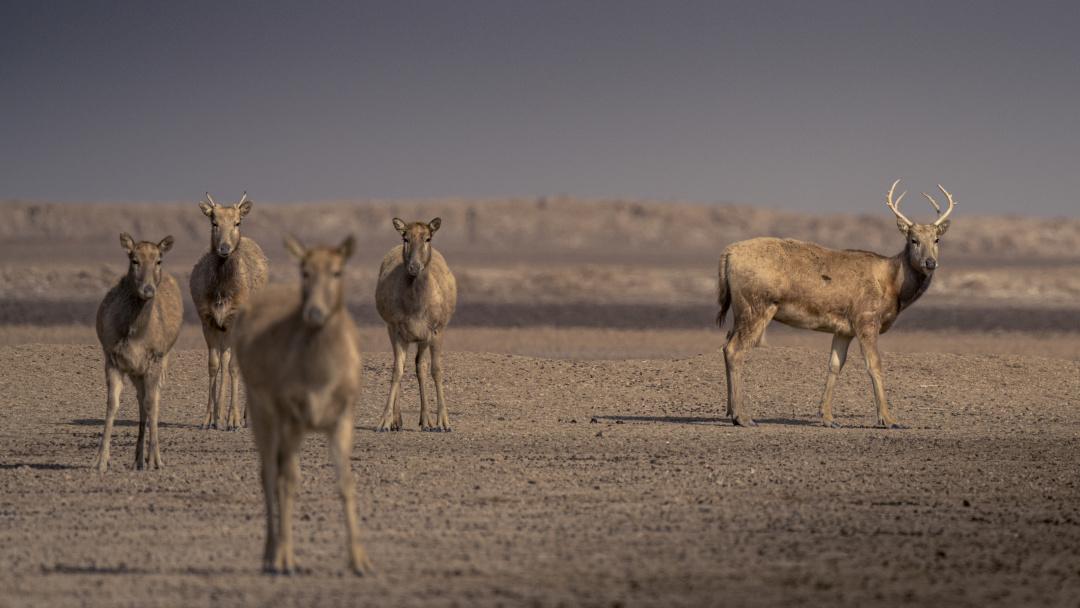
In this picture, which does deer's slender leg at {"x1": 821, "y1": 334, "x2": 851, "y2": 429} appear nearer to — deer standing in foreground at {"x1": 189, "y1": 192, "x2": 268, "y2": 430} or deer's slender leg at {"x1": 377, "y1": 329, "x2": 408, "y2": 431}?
deer's slender leg at {"x1": 377, "y1": 329, "x2": 408, "y2": 431}

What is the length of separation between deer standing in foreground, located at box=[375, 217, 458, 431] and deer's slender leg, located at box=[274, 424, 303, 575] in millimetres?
8669

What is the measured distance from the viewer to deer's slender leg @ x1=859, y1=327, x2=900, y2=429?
2106cm

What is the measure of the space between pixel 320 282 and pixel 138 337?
600 centimetres

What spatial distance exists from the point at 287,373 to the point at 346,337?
0.48m

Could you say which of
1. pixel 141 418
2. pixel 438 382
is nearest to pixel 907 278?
pixel 438 382

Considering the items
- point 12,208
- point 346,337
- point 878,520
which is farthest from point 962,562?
point 12,208

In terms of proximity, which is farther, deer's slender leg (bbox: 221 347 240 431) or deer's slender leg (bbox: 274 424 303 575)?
deer's slender leg (bbox: 221 347 240 431)

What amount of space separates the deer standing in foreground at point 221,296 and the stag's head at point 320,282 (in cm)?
933

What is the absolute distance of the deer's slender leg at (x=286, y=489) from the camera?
10711mm

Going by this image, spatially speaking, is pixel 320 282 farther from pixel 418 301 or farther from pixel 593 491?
pixel 418 301

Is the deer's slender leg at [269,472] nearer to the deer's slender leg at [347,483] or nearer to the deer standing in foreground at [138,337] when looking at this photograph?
the deer's slender leg at [347,483]

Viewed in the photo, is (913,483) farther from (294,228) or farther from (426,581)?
(294,228)

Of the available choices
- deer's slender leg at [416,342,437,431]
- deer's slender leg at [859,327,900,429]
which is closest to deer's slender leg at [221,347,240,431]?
deer's slender leg at [416,342,437,431]

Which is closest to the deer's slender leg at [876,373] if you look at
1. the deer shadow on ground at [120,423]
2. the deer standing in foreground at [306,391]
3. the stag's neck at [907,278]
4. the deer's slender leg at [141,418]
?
the stag's neck at [907,278]
